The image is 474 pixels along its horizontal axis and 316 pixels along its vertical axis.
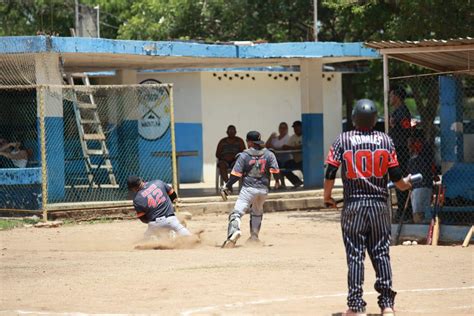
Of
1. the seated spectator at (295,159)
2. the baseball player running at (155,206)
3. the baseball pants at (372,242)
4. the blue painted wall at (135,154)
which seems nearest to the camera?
the baseball pants at (372,242)

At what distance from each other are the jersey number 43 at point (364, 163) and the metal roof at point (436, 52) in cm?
508

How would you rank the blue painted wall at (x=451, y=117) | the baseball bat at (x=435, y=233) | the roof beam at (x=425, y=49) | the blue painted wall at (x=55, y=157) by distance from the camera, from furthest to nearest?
the blue painted wall at (x=55, y=157)
the blue painted wall at (x=451, y=117)
the baseball bat at (x=435, y=233)
the roof beam at (x=425, y=49)

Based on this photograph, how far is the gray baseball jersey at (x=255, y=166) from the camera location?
14.3m

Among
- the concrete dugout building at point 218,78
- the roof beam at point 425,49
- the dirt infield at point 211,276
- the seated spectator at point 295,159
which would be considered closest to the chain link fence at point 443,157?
the roof beam at point 425,49

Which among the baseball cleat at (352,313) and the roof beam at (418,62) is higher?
the roof beam at (418,62)

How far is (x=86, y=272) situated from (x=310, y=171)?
1120 centimetres

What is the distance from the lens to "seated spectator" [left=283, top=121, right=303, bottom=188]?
2247 centimetres

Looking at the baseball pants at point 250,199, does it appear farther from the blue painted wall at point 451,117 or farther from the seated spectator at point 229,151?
the seated spectator at point 229,151

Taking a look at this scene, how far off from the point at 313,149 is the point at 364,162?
46.3 ft

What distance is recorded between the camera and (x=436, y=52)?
13.6m

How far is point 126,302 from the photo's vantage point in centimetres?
927

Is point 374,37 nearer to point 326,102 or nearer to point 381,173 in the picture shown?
point 326,102

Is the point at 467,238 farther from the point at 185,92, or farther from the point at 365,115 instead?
the point at 185,92

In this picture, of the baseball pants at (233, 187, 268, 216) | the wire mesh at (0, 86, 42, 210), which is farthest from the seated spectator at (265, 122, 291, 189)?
the baseball pants at (233, 187, 268, 216)
